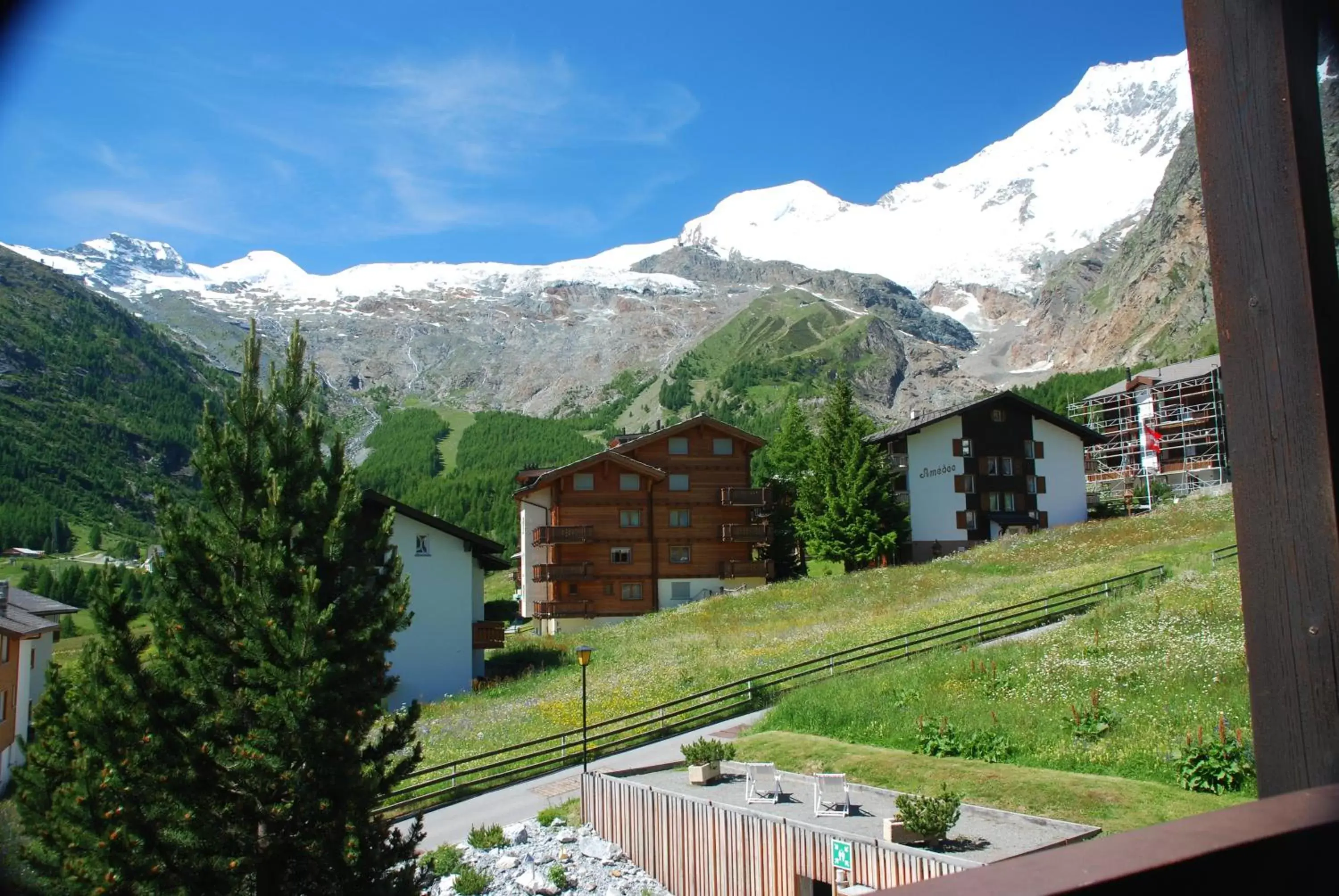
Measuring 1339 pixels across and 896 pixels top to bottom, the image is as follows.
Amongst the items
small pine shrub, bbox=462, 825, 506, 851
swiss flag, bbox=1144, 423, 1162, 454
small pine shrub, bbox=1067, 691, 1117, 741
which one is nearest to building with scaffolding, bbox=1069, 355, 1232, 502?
swiss flag, bbox=1144, 423, 1162, 454

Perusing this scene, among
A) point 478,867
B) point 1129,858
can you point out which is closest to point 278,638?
point 478,867

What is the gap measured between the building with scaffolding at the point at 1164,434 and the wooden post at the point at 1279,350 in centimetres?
7681

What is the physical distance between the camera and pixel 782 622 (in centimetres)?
4847

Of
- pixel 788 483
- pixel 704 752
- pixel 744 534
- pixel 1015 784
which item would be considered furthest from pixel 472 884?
pixel 788 483

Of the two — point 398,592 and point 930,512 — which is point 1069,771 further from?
point 930,512

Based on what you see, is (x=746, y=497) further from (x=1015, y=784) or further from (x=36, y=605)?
(x=1015, y=784)

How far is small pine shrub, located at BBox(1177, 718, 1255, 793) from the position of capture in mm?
18062

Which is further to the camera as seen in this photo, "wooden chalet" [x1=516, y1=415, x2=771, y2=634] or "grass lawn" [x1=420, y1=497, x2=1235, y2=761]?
"wooden chalet" [x1=516, y1=415, x2=771, y2=634]

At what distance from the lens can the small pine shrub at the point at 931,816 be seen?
15.8 metres

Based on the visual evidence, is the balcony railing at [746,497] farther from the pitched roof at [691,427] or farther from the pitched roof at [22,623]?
the pitched roof at [22,623]

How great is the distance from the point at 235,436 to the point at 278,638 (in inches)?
155

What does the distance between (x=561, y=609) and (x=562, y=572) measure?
2396 mm

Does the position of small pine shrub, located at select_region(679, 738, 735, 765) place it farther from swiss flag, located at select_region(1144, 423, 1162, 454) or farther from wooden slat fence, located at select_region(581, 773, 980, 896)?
swiss flag, located at select_region(1144, 423, 1162, 454)

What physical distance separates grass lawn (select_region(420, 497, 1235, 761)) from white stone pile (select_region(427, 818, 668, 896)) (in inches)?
385
